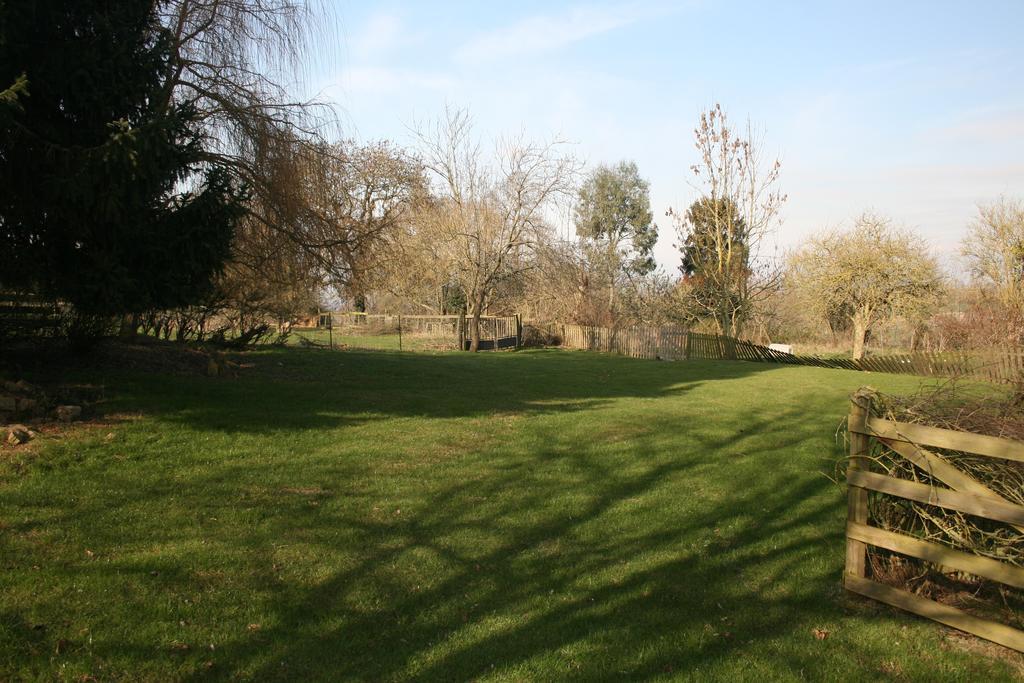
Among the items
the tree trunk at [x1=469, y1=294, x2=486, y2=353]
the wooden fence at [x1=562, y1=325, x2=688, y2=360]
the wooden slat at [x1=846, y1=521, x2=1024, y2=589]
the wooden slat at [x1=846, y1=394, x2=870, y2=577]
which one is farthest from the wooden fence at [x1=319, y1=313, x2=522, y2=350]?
the wooden slat at [x1=846, y1=521, x2=1024, y2=589]

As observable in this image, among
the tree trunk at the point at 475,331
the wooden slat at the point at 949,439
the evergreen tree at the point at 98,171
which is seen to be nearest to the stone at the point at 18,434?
the evergreen tree at the point at 98,171

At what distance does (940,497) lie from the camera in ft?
15.1

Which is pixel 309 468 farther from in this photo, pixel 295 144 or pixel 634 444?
pixel 295 144

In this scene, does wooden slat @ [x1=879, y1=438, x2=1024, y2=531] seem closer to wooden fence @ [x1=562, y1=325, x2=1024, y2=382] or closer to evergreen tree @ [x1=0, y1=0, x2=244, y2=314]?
evergreen tree @ [x1=0, y1=0, x2=244, y2=314]

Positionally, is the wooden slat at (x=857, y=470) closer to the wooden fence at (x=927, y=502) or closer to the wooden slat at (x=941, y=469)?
the wooden fence at (x=927, y=502)

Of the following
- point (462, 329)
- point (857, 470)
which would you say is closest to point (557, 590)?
point (857, 470)

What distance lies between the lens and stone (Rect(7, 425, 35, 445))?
286 inches

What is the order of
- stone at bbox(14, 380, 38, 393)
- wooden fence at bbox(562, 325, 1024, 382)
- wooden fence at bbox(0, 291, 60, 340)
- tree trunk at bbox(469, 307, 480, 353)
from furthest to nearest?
tree trunk at bbox(469, 307, 480, 353) < wooden fence at bbox(562, 325, 1024, 382) < wooden fence at bbox(0, 291, 60, 340) < stone at bbox(14, 380, 38, 393)

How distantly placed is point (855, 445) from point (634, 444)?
5225 millimetres

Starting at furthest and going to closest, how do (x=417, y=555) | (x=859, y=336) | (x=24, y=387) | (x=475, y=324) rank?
(x=859, y=336), (x=475, y=324), (x=24, y=387), (x=417, y=555)

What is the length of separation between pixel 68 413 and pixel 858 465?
8455mm

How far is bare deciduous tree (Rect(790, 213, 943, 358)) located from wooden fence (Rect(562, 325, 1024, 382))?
629 cm

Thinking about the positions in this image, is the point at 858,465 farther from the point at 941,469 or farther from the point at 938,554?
the point at 938,554

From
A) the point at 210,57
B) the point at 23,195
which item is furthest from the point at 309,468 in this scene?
the point at 210,57
